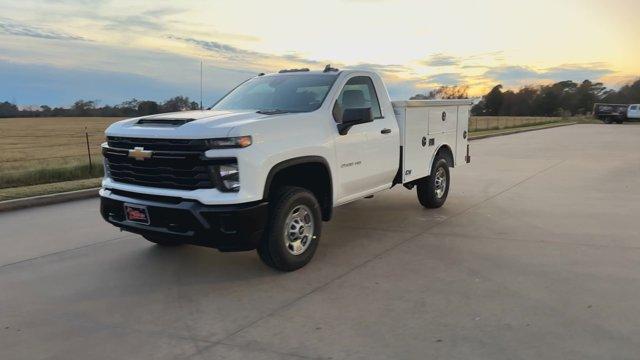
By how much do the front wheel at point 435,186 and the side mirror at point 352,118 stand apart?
8.82 feet

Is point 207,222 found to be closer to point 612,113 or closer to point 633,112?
point 612,113

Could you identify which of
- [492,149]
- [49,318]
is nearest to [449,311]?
[49,318]

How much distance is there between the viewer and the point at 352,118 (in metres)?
6.04

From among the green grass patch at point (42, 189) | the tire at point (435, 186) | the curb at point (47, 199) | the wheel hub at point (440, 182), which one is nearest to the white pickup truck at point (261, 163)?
the tire at point (435, 186)

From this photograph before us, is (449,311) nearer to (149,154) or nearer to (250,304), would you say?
→ (250,304)

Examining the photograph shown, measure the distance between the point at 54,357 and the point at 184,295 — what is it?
4.47 feet

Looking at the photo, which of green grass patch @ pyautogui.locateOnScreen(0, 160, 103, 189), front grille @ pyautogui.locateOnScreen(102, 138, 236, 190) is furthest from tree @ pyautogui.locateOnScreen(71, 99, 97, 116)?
front grille @ pyautogui.locateOnScreen(102, 138, 236, 190)

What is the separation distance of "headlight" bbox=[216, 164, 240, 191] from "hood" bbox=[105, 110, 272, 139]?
289 millimetres

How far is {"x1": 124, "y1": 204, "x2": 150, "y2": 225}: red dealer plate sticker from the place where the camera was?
5.29m

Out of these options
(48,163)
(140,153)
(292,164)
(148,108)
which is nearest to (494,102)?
(48,163)

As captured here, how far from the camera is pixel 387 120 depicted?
23.4 ft

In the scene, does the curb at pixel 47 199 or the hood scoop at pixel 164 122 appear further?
the curb at pixel 47 199

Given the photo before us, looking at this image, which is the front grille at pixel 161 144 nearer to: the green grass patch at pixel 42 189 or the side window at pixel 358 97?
the side window at pixel 358 97

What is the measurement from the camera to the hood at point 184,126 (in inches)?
195
